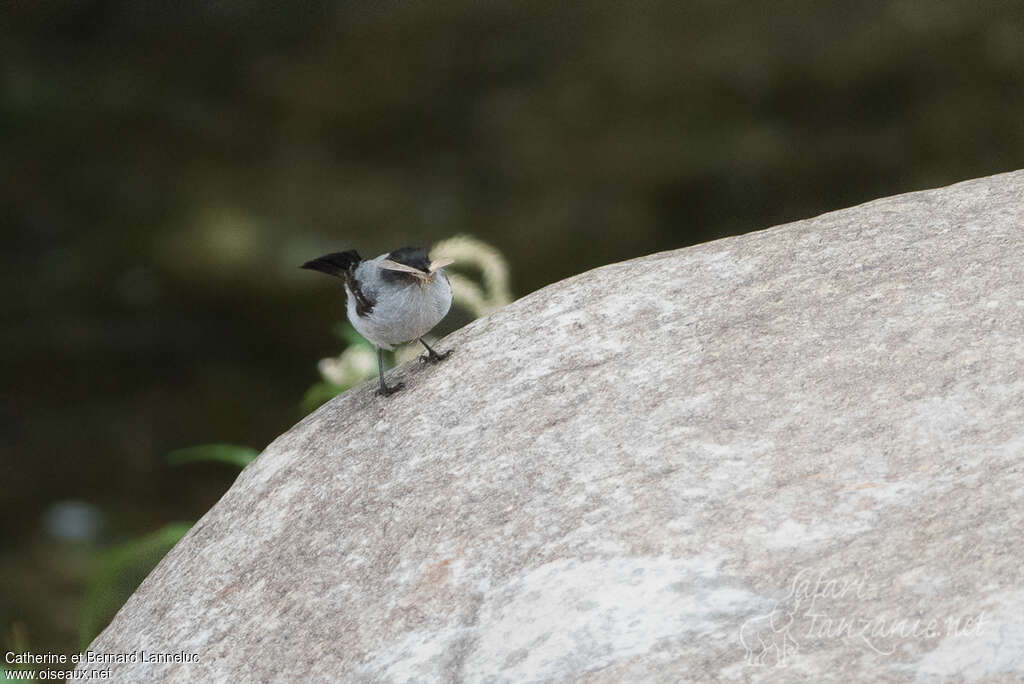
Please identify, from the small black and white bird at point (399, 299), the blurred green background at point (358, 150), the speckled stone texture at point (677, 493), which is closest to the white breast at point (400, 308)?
the small black and white bird at point (399, 299)

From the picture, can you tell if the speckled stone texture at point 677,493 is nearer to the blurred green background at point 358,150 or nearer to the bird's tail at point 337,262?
the bird's tail at point 337,262

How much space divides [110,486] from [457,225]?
12.3 feet

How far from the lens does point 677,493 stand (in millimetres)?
3027

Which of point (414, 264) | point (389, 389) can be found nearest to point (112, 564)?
point (389, 389)

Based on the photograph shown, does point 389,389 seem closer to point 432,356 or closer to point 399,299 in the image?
point 432,356

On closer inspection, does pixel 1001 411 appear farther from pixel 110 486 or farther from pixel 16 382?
pixel 16 382

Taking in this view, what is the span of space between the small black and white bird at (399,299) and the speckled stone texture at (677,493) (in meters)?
0.14

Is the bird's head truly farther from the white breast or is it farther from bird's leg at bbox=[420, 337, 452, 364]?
bird's leg at bbox=[420, 337, 452, 364]

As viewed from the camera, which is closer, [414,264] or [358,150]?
[414,264]

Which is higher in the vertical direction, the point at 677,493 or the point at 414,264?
the point at 414,264

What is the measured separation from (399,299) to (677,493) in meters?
1.56

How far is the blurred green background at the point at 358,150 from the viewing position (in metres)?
10.0

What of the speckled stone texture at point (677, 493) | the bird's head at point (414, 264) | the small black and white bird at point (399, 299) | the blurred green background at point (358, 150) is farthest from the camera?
the blurred green background at point (358, 150)

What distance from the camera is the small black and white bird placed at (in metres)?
4.15
